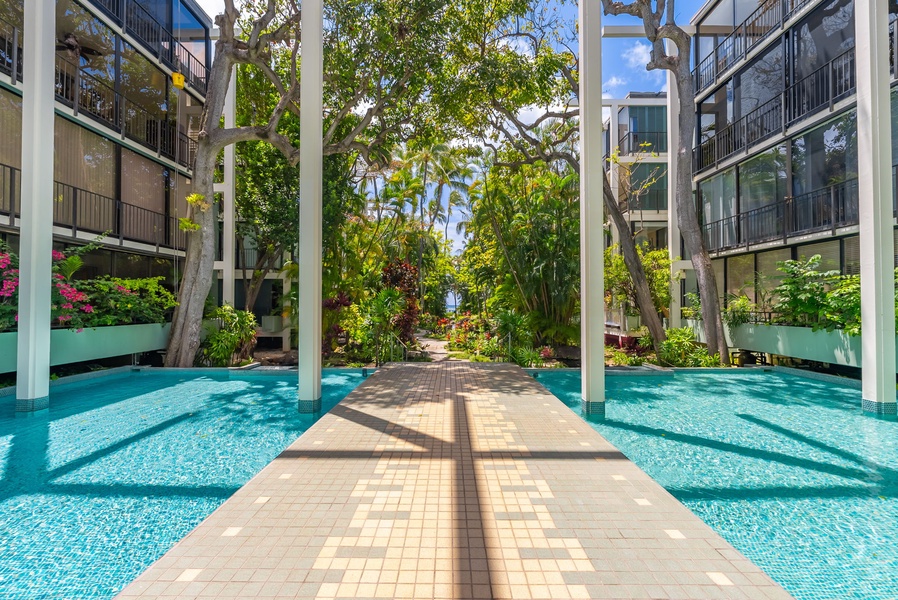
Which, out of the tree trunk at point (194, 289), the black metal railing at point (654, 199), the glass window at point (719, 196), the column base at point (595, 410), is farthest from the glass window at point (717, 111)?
the tree trunk at point (194, 289)

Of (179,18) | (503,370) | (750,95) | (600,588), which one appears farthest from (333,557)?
(179,18)

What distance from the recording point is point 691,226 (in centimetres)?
1067

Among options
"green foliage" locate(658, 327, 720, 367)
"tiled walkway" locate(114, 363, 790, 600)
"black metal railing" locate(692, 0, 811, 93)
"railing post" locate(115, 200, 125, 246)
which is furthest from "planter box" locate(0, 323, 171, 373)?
"black metal railing" locate(692, 0, 811, 93)

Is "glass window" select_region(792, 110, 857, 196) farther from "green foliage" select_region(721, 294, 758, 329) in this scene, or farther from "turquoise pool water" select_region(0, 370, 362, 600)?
"turquoise pool water" select_region(0, 370, 362, 600)

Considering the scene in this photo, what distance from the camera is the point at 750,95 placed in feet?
40.4

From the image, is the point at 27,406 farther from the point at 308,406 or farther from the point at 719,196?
the point at 719,196

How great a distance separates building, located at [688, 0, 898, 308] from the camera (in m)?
9.41

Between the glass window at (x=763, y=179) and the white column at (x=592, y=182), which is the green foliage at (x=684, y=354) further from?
the white column at (x=592, y=182)

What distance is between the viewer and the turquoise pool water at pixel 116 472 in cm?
278

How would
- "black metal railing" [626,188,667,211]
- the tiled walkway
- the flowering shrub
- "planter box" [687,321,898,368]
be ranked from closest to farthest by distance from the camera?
the tiled walkway, the flowering shrub, "planter box" [687,321,898,368], "black metal railing" [626,188,667,211]

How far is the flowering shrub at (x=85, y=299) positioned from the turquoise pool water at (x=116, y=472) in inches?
54.6

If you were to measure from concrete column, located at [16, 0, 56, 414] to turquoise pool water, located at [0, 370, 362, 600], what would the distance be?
3.27 feet

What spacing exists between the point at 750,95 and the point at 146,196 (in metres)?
17.1

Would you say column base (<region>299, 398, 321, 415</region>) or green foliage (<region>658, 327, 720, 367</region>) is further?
green foliage (<region>658, 327, 720, 367</region>)
